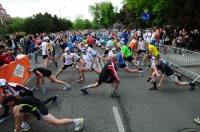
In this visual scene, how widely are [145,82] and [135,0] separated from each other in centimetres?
A: 2552

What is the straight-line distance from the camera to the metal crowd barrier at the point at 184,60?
1109cm

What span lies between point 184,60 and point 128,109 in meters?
6.06

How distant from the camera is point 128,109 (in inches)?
294

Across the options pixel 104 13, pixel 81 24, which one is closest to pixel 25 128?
pixel 104 13

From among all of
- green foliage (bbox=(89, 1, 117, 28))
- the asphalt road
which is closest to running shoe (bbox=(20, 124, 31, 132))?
the asphalt road

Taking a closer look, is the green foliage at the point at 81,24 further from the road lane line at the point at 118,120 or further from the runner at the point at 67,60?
the road lane line at the point at 118,120

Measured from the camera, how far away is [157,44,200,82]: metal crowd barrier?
11094mm

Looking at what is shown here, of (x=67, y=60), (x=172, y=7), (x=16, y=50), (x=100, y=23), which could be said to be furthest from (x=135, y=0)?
(x=100, y=23)

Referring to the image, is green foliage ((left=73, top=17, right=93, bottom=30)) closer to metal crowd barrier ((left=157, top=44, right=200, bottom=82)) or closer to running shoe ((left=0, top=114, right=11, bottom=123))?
metal crowd barrier ((left=157, top=44, right=200, bottom=82))

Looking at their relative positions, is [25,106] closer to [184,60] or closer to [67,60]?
[67,60]

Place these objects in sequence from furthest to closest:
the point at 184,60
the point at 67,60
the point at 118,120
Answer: the point at 184,60, the point at 67,60, the point at 118,120

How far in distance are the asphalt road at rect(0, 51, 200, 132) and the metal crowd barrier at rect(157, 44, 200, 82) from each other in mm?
1476

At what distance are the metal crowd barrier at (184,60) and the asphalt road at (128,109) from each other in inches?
58.1

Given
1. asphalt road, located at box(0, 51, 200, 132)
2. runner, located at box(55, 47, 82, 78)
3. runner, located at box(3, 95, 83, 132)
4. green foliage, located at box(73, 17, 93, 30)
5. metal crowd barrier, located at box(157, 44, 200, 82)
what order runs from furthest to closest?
green foliage, located at box(73, 17, 93, 30)
runner, located at box(55, 47, 82, 78)
metal crowd barrier, located at box(157, 44, 200, 82)
asphalt road, located at box(0, 51, 200, 132)
runner, located at box(3, 95, 83, 132)
